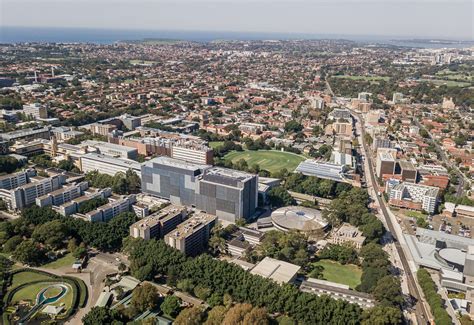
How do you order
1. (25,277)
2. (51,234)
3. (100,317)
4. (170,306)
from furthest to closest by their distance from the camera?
(51,234)
(25,277)
(170,306)
(100,317)

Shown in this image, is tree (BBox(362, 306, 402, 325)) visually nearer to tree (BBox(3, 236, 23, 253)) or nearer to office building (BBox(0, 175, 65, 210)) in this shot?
tree (BBox(3, 236, 23, 253))

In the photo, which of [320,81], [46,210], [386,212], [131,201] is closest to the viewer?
[46,210]

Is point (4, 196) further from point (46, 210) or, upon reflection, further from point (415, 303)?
point (415, 303)

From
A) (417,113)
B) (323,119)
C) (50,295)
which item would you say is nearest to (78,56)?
(323,119)

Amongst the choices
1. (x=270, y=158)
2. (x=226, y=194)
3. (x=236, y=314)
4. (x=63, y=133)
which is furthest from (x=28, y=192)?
(x=270, y=158)

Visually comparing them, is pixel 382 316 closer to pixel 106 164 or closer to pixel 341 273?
pixel 341 273

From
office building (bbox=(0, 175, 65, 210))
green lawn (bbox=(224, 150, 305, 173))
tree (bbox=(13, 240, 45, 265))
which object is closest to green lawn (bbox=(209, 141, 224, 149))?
green lawn (bbox=(224, 150, 305, 173))
